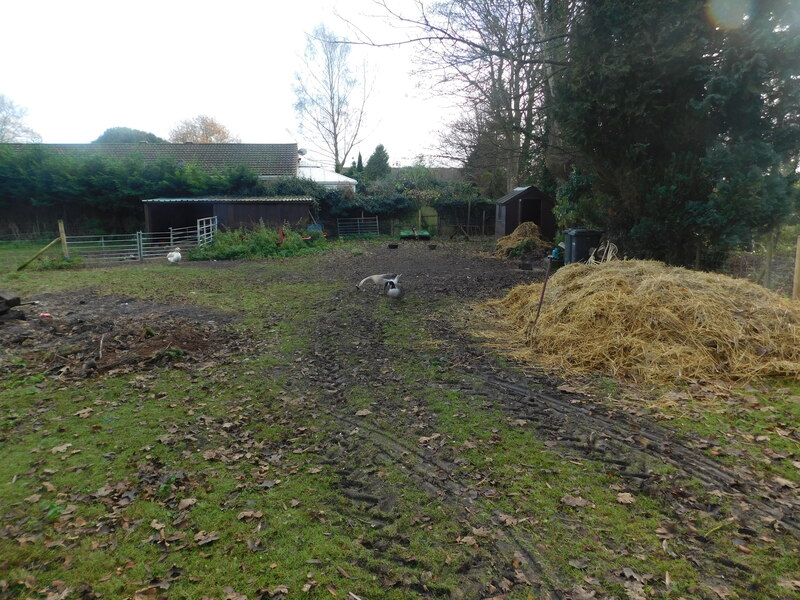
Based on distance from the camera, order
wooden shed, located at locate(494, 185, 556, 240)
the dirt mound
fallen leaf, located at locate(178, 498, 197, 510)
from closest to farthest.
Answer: fallen leaf, located at locate(178, 498, 197, 510), the dirt mound, wooden shed, located at locate(494, 185, 556, 240)

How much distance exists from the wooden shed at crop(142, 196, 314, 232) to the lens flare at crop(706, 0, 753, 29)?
1752 cm

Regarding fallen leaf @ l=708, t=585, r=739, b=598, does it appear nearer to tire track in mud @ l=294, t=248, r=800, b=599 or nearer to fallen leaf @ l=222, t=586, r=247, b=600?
tire track in mud @ l=294, t=248, r=800, b=599

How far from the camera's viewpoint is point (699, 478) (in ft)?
12.4

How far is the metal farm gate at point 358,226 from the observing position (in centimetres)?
2905

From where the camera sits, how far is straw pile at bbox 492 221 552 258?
19.5m

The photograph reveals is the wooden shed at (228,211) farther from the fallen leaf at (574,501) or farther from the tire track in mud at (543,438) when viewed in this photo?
the fallen leaf at (574,501)

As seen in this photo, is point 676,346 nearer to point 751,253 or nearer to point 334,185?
point 751,253

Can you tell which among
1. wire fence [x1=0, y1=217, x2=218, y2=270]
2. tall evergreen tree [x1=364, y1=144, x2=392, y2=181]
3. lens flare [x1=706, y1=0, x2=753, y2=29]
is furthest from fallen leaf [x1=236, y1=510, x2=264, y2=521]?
tall evergreen tree [x1=364, y1=144, x2=392, y2=181]

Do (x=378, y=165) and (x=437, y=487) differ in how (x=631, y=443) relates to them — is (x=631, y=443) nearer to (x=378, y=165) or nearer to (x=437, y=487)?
(x=437, y=487)

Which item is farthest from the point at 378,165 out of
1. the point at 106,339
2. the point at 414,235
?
the point at 106,339

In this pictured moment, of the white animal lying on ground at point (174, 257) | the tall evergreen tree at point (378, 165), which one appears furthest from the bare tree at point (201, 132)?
the white animal lying on ground at point (174, 257)

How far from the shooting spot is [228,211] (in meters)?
22.8

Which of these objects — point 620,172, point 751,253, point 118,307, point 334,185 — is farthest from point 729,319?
point 334,185

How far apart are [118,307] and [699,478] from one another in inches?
409
